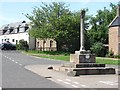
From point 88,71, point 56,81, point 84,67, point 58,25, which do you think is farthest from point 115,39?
point 56,81

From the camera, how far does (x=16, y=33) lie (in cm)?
9406

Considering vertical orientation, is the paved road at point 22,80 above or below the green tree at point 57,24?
below

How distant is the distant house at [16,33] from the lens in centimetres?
8356

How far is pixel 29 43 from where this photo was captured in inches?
3273

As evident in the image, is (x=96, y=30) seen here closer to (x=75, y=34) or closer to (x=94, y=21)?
(x=94, y=21)

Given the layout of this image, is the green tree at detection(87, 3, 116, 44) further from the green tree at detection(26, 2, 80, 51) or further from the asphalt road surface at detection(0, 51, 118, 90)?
the asphalt road surface at detection(0, 51, 118, 90)

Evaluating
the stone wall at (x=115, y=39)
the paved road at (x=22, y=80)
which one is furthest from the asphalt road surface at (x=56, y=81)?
the stone wall at (x=115, y=39)

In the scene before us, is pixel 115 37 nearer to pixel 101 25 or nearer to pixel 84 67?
pixel 101 25

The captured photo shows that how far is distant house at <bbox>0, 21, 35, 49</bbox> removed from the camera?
274 ft

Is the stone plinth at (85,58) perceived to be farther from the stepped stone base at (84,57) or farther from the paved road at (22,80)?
the paved road at (22,80)

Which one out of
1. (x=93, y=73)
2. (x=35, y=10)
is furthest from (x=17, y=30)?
(x=93, y=73)

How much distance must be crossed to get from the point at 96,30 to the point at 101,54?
82.5ft

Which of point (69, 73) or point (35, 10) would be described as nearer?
point (69, 73)

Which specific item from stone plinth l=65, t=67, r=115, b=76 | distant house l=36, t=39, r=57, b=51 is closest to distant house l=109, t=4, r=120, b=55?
distant house l=36, t=39, r=57, b=51
